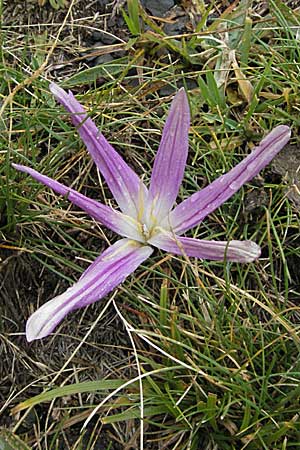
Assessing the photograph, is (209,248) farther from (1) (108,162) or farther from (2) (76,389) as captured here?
(2) (76,389)

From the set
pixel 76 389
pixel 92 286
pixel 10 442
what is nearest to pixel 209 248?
pixel 92 286

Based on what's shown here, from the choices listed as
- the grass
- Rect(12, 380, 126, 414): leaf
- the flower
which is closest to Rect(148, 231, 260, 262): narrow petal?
the flower

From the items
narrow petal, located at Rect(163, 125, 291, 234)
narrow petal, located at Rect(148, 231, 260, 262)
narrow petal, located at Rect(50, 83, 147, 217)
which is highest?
narrow petal, located at Rect(50, 83, 147, 217)

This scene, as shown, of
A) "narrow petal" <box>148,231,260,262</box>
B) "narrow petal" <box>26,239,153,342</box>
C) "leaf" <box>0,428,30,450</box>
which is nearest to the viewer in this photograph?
"narrow petal" <box>26,239,153,342</box>

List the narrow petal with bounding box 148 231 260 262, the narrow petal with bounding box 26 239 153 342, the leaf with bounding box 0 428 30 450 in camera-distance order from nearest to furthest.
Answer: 1. the narrow petal with bounding box 26 239 153 342
2. the narrow petal with bounding box 148 231 260 262
3. the leaf with bounding box 0 428 30 450

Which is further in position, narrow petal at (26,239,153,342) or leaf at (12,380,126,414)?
leaf at (12,380,126,414)

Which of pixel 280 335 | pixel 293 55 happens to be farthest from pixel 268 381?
pixel 293 55

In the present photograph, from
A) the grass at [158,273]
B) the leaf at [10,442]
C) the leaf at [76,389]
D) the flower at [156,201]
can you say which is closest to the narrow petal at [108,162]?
the flower at [156,201]

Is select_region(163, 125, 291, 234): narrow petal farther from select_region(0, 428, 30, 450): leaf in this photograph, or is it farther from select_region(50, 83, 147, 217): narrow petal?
select_region(0, 428, 30, 450): leaf
